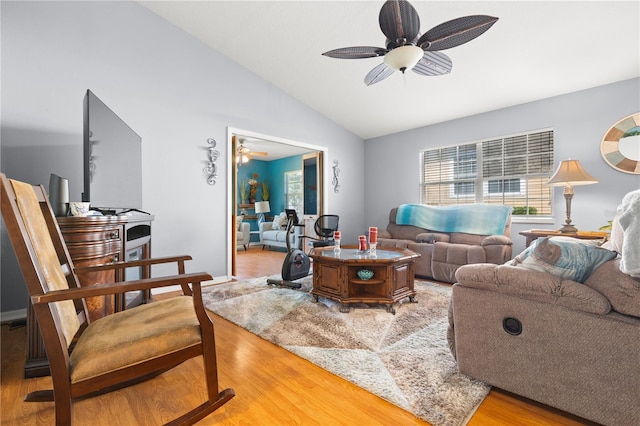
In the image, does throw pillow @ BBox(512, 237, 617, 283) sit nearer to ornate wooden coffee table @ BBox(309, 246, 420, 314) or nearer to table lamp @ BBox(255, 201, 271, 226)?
ornate wooden coffee table @ BBox(309, 246, 420, 314)

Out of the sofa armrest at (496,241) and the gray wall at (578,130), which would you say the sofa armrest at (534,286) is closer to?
the sofa armrest at (496,241)

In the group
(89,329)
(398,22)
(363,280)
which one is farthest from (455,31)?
(89,329)

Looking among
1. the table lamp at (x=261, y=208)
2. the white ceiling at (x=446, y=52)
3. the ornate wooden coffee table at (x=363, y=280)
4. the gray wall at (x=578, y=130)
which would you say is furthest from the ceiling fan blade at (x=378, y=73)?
the table lamp at (x=261, y=208)

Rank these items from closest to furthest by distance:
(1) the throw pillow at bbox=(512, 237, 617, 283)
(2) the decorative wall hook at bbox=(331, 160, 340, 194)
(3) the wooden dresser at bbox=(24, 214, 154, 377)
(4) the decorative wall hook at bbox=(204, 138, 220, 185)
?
(1) the throw pillow at bbox=(512, 237, 617, 283), (3) the wooden dresser at bbox=(24, 214, 154, 377), (4) the decorative wall hook at bbox=(204, 138, 220, 185), (2) the decorative wall hook at bbox=(331, 160, 340, 194)

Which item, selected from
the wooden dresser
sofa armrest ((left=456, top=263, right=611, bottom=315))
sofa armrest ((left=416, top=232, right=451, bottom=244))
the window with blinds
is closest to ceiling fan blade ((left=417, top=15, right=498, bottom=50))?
sofa armrest ((left=456, top=263, right=611, bottom=315))

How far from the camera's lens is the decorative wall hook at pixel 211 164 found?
154 inches

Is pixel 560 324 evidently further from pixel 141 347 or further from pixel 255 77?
pixel 255 77

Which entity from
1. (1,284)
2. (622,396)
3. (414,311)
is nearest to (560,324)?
(622,396)

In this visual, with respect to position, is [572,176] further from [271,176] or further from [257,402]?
[271,176]

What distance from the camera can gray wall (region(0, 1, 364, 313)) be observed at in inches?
104

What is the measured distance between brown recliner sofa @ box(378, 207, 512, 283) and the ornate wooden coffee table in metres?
0.88

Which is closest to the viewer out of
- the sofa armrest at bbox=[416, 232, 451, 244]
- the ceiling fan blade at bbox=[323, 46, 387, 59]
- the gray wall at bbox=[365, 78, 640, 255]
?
the ceiling fan blade at bbox=[323, 46, 387, 59]

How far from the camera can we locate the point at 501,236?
12.2 feet

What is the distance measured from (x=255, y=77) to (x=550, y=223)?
462 centimetres
